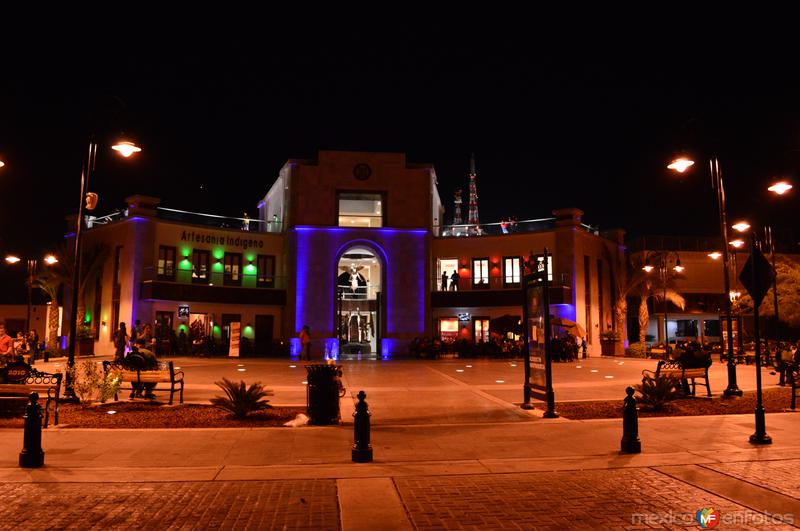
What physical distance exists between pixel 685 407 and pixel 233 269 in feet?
97.3

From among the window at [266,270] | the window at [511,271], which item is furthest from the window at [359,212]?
the window at [511,271]

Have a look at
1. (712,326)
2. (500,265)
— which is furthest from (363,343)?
(712,326)

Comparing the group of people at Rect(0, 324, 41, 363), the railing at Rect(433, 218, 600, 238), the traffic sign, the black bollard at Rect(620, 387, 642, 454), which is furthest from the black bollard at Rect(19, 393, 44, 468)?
the railing at Rect(433, 218, 600, 238)

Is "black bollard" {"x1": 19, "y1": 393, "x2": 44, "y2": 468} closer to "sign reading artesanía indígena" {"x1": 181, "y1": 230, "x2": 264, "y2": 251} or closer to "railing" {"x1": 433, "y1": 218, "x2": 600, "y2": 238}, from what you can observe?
"sign reading artesanía indígena" {"x1": 181, "y1": 230, "x2": 264, "y2": 251}

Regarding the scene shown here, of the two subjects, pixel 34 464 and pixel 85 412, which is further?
pixel 85 412

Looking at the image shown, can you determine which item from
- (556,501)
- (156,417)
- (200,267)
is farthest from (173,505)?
(200,267)

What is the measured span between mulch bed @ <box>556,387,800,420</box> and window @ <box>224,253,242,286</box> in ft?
89.3

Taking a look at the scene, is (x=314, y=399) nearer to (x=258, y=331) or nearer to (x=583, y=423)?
(x=583, y=423)

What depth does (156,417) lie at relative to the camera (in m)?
11.1

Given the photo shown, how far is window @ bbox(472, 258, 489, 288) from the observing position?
127ft

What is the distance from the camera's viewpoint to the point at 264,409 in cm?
1190

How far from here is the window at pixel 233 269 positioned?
122 ft

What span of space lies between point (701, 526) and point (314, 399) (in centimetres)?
677

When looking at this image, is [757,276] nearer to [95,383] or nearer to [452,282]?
[95,383]
